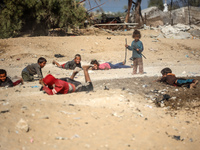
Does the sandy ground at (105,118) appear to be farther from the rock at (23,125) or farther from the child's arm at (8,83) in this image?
the child's arm at (8,83)

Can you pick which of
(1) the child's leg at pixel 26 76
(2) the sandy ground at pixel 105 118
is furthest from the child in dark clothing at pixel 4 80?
(1) the child's leg at pixel 26 76

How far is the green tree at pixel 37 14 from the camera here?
12781 millimetres

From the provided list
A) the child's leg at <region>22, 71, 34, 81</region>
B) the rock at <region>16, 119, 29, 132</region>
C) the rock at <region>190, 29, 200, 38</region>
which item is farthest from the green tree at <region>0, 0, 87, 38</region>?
the rock at <region>16, 119, 29, 132</region>

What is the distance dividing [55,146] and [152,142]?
47.8 inches

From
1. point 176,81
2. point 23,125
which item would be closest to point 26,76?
point 23,125

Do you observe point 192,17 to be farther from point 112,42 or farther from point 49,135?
point 49,135

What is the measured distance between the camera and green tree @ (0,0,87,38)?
12781 millimetres

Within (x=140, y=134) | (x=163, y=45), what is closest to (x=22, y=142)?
(x=140, y=134)

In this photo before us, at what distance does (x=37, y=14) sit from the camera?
1323cm

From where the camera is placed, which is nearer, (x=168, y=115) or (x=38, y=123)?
(x=38, y=123)

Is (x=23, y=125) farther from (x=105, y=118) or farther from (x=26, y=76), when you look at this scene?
(x=26, y=76)

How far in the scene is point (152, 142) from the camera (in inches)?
108

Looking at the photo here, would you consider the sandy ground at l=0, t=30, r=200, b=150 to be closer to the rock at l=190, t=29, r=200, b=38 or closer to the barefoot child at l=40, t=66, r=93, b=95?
the barefoot child at l=40, t=66, r=93, b=95

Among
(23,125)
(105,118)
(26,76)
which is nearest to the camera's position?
(23,125)
